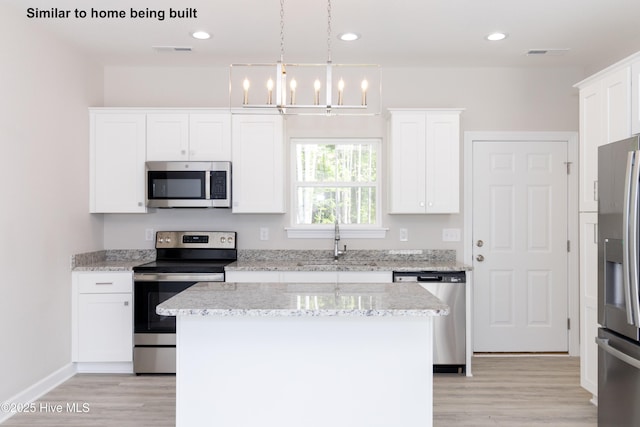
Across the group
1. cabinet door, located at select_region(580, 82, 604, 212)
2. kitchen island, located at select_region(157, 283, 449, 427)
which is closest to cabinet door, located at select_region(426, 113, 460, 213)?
cabinet door, located at select_region(580, 82, 604, 212)

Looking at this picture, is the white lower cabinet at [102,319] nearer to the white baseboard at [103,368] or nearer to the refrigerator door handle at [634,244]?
the white baseboard at [103,368]

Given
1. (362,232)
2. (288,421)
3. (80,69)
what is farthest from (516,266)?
(80,69)

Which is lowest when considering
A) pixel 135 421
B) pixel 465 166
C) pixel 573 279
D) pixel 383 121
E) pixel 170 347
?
pixel 135 421

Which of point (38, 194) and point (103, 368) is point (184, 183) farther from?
point (103, 368)

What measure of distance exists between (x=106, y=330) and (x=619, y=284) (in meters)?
3.75

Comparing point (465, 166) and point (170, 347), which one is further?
point (465, 166)

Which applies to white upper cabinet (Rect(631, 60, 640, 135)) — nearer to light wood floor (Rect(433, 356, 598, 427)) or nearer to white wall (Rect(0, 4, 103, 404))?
light wood floor (Rect(433, 356, 598, 427))

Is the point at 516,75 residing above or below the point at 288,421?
above

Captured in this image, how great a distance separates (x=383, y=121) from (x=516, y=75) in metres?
1.36

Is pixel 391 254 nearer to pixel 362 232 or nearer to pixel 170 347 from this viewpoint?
pixel 362 232

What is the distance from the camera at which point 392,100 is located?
4.59m

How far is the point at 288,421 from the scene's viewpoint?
233cm

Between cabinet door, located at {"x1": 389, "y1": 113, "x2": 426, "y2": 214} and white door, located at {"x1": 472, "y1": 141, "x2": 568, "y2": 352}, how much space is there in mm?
691

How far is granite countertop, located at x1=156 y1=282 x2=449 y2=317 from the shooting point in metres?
2.11
